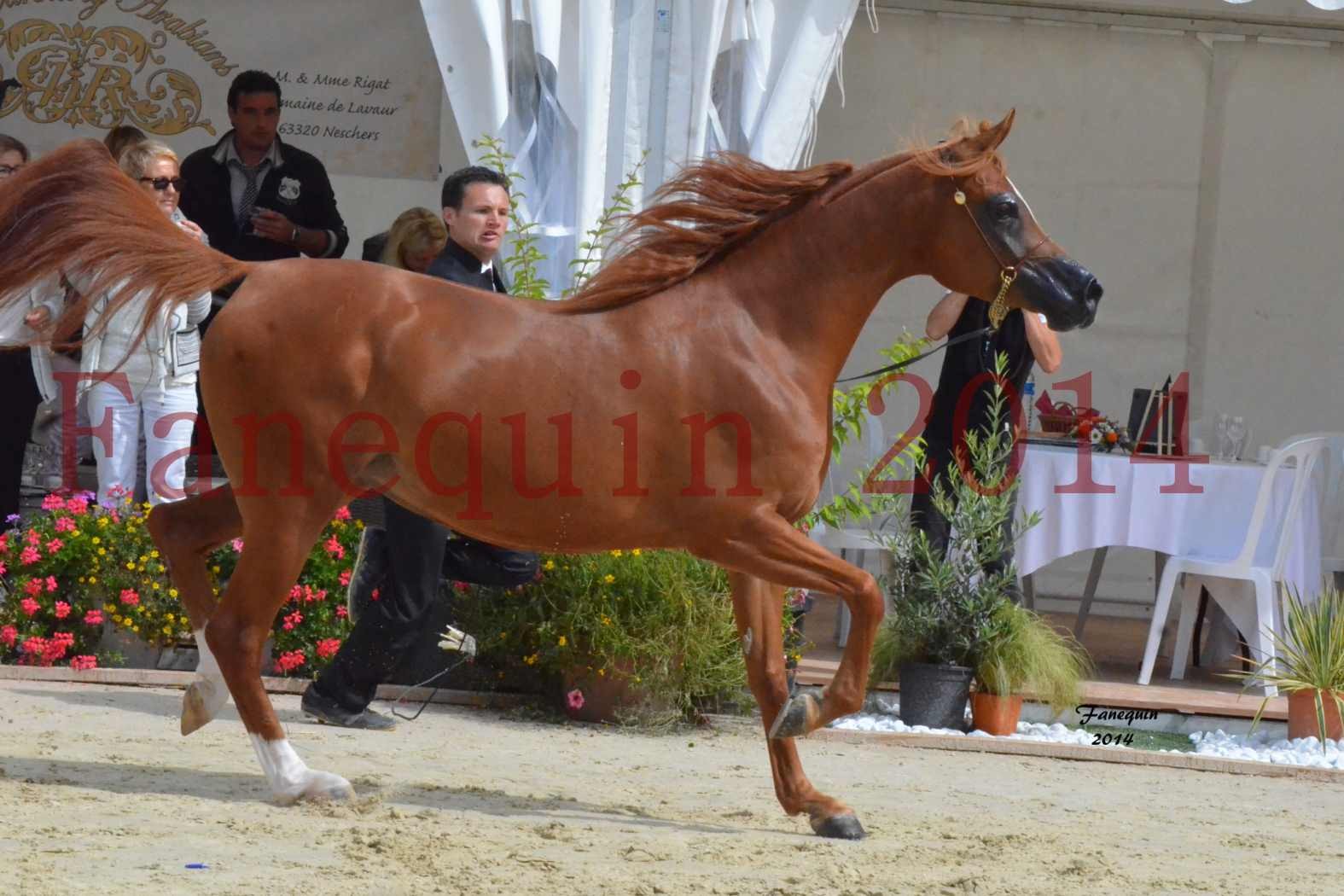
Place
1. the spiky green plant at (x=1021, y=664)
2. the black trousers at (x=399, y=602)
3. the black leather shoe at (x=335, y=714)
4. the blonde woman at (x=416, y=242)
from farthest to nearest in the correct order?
the blonde woman at (x=416, y=242)
the spiky green plant at (x=1021, y=664)
the black leather shoe at (x=335, y=714)
the black trousers at (x=399, y=602)

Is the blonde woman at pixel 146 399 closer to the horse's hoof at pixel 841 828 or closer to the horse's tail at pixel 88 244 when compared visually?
the horse's tail at pixel 88 244

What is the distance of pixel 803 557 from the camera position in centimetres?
432

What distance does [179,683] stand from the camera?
6.34 meters

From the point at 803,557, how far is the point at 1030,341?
9.07 feet

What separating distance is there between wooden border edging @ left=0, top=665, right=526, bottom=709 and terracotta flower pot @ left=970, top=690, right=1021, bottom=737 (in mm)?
1740

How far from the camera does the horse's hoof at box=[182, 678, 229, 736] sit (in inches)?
185

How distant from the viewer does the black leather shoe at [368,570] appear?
19.2 feet

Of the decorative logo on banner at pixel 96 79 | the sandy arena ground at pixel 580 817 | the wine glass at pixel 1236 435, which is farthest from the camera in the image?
the decorative logo on banner at pixel 96 79

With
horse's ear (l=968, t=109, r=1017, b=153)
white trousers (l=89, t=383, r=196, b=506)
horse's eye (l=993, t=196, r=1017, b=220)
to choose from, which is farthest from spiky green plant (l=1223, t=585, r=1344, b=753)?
white trousers (l=89, t=383, r=196, b=506)

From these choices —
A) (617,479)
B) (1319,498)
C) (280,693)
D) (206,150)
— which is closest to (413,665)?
(280,693)

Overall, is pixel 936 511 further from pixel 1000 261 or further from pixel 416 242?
pixel 1000 261

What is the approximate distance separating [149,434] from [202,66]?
289cm

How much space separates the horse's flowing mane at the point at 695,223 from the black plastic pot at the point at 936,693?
7.36 feet

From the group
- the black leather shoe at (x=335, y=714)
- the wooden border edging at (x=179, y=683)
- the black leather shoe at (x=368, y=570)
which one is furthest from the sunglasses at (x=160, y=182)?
the black leather shoe at (x=335, y=714)
